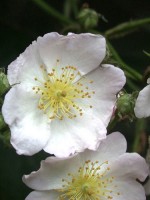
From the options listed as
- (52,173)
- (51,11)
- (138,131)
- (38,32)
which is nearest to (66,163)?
(52,173)

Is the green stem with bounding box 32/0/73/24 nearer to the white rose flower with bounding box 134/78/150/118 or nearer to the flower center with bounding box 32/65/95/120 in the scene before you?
the flower center with bounding box 32/65/95/120

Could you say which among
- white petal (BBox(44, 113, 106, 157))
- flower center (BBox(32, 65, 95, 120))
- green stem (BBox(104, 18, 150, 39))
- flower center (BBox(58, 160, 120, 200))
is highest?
green stem (BBox(104, 18, 150, 39))

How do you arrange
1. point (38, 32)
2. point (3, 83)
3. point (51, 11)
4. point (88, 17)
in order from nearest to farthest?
point (3, 83) → point (88, 17) → point (51, 11) → point (38, 32)

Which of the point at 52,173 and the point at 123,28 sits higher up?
the point at 123,28

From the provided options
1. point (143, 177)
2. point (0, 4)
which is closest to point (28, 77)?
point (143, 177)

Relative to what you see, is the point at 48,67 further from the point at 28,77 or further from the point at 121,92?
the point at 121,92

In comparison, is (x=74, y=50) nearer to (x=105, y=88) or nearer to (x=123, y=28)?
(x=105, y=88)

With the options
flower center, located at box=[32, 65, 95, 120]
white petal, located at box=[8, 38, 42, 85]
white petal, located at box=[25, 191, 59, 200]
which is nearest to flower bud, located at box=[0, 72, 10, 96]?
white petal, located at box=[8, 38, 42, 85]
